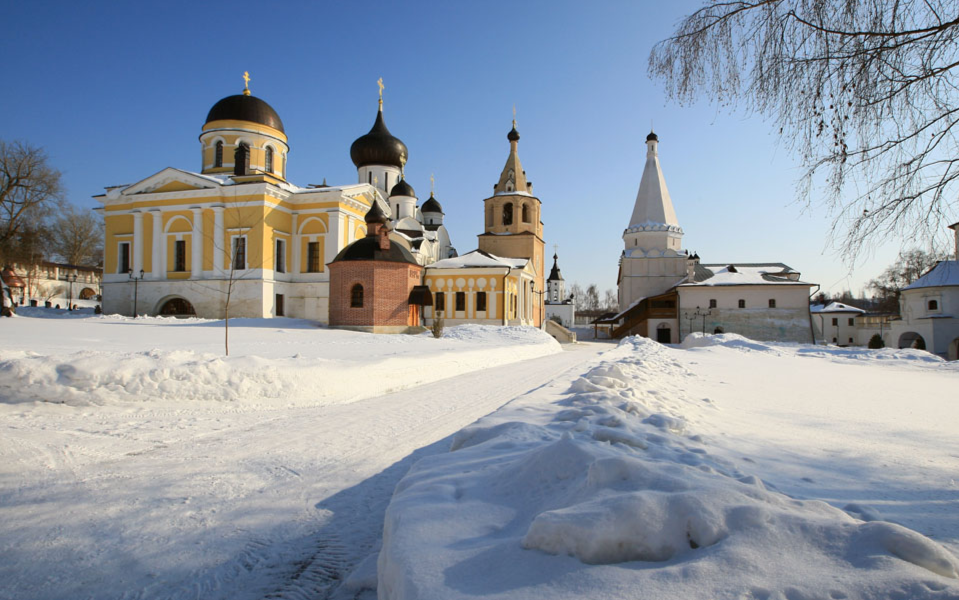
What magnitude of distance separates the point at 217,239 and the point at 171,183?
4.80 meters

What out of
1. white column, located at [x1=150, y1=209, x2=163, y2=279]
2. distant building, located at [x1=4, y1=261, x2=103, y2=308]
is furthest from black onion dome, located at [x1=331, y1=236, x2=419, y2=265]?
distant building, located at [x1=4, y1=261, x2=103, y2=308]

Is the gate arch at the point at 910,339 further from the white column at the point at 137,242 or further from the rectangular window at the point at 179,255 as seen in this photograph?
the white column at the point at 137,242

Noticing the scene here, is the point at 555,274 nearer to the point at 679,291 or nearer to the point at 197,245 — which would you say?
the point at 679,291

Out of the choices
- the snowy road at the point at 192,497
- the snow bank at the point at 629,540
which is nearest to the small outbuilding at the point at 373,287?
the snowy road at the point at 192,497

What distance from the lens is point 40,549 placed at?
3.35 metres

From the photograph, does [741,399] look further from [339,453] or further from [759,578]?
[759,578]

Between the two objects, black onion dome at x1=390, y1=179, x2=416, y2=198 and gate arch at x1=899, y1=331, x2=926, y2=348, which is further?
black onion dome at x1=390, y1=179, x2=416, y2=198

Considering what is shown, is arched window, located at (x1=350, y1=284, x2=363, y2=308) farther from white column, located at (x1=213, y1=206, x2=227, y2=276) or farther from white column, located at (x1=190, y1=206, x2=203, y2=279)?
white column, located at (x1=190, y1=206, x2=203, y2=279)

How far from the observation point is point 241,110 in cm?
3488

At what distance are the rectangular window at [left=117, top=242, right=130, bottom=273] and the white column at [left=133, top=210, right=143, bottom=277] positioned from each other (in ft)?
3.66

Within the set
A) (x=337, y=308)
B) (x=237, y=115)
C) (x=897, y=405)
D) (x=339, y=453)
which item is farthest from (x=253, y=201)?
(x=897, y=405)

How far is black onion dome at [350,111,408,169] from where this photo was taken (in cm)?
4378

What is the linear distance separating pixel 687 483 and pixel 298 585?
90.8 inches

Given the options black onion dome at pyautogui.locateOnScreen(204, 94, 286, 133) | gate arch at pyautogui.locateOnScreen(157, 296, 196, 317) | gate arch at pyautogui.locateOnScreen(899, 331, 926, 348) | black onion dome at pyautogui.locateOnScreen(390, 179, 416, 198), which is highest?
black onion dome at pyautogui.locateOnScreen(204, 94, 286, 133)
